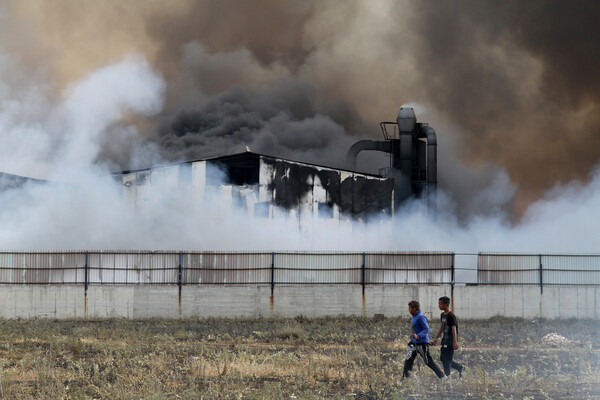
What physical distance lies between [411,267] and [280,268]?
19.4ft

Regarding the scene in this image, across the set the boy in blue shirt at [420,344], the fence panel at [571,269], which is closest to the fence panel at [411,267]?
the fence panel at [571,269]

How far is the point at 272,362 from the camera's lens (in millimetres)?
17953

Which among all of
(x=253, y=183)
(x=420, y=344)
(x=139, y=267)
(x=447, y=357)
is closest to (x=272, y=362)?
(x=420, y=344)

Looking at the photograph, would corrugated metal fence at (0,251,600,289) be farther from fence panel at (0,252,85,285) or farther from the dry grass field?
the dry grass field

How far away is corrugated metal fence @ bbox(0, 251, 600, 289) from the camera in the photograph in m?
31.5

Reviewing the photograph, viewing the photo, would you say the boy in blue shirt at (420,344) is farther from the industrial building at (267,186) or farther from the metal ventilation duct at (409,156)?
the metal ventilation duct at (409,156)

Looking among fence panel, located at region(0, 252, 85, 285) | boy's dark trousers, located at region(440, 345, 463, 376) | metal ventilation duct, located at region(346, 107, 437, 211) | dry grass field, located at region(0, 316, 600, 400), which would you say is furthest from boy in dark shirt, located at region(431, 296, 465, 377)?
metal ventilation duct, located at region(346, 107, 437, 211)

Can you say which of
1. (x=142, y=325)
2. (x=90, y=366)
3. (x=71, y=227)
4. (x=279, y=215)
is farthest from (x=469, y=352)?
(x=71, y=227)

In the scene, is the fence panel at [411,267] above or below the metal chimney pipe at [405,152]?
below

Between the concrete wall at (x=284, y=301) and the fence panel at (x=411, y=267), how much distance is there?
3.14 feet

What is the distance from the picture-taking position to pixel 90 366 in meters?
17.2

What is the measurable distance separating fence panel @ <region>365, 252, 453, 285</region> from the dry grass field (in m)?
4.39

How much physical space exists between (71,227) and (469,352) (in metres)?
24.5

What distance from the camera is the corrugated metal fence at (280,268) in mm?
31547
